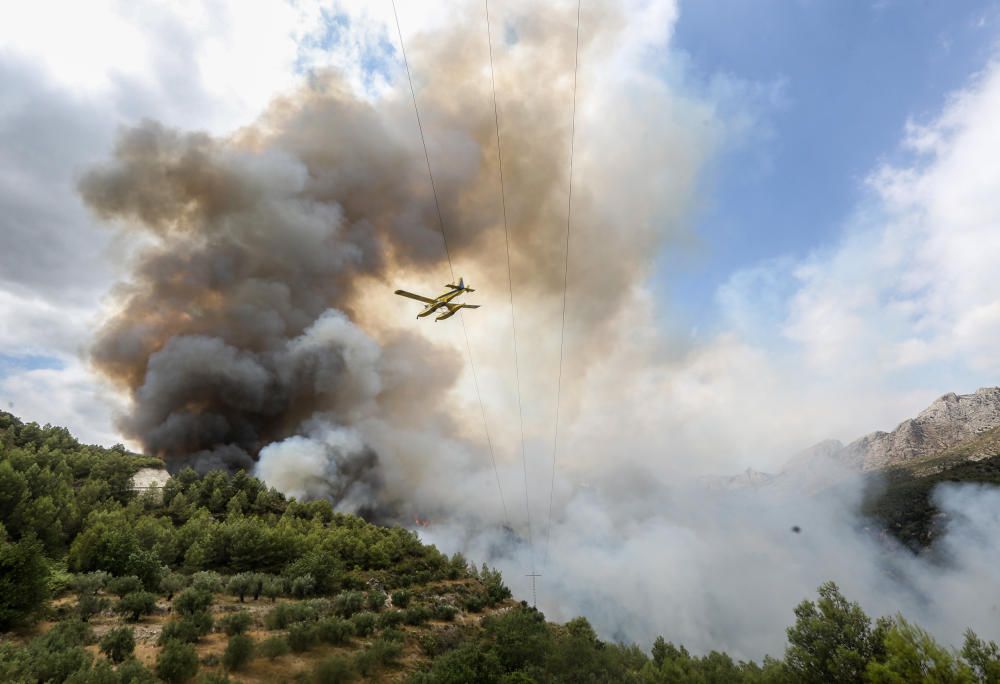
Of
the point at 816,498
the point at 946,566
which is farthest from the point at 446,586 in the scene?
the point at 816,498

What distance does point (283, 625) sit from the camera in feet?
78.6

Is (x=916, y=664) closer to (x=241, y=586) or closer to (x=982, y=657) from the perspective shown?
(x=982, y=657)

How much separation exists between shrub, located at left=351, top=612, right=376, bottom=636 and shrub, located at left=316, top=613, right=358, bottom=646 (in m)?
1.08

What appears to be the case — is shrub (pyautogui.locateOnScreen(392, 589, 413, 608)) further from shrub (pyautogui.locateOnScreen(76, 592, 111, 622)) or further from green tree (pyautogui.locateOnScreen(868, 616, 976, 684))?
green tree (pyautogui.locateOnScreen(868, 616, 976, 684))

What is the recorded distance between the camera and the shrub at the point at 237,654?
17.9 metres

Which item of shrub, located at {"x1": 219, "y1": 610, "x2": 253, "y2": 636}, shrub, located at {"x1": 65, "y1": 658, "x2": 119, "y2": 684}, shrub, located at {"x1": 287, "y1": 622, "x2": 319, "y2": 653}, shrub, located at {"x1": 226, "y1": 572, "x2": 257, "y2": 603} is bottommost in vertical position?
shrub, located at {"x1": 65, "y1": 658, "x2": 119, "y2": 684}

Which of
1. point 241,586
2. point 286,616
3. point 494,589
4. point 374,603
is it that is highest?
point 494,589

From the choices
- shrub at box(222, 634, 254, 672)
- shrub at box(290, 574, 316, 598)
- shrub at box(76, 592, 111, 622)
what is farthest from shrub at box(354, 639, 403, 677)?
shrub at box(290, 574, 316, 598)

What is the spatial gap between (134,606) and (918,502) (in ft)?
471

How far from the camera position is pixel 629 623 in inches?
7470

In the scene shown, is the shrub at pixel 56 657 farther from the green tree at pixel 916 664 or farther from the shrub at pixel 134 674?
the green tree at pixel 916 664

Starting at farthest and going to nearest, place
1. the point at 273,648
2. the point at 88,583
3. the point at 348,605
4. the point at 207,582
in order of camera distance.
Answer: the point at 207,582
the point at 348,605
the point at 88,583
the point at 273,648

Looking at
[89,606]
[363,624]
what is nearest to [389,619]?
[363,624]

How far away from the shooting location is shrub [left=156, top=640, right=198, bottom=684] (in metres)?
15.4
